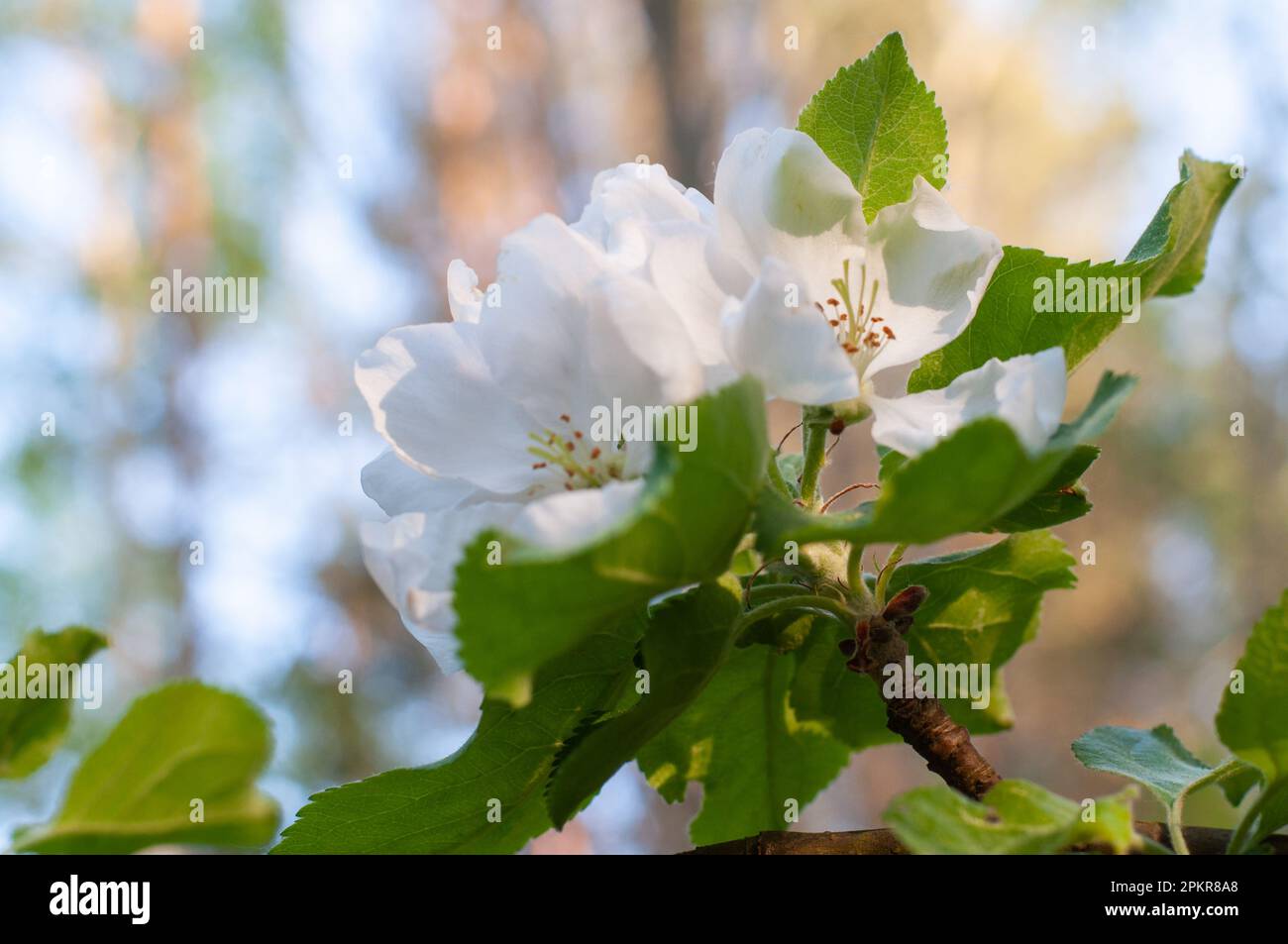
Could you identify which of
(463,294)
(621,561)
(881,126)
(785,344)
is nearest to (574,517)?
(621,561)

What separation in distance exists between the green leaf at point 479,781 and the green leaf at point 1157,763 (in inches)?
11.0

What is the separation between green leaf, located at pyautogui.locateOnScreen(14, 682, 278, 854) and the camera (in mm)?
371

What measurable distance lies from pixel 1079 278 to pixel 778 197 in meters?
0.18

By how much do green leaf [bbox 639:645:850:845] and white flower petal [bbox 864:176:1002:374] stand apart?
0.21 metres

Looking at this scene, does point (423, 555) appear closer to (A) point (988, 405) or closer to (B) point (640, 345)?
(B) point (640, 345)

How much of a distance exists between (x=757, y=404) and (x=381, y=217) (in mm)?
5120

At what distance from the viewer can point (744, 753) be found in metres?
0.74

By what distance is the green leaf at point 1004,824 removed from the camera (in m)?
0.42

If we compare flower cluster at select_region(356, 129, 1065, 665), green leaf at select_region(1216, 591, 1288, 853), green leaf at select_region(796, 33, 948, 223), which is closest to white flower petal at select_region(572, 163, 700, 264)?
flower cluster at select_region(356, 129, 1065, 665)

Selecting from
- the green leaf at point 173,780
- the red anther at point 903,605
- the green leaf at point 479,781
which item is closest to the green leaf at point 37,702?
the green leaf at point 173,780

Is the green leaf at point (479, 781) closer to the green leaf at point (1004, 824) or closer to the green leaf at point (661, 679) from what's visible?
the green leaf at point (661, 679)

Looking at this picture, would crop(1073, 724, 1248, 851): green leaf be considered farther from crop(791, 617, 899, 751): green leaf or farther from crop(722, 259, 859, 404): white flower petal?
crop(722, 259, 859, 404): white flower petal
